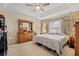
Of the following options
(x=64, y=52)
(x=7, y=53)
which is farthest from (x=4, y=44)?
(x=64, y=52)

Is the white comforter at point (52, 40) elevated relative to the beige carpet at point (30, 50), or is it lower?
elevated

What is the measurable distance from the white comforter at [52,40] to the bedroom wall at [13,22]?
12 centimetres

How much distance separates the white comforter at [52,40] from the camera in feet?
7.29

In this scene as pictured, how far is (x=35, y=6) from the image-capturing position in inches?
90.3

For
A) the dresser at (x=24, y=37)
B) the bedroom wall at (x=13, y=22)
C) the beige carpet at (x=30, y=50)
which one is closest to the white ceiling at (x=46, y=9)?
the bedroom wall at (x=13, y=22)

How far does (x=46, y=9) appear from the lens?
7.55 feet

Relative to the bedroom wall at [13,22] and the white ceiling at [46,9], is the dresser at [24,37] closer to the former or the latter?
the bedroom wall at [13,22]

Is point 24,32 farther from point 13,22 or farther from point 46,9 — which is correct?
point 46,9

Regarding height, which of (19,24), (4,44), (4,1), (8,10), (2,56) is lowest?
(2,56)

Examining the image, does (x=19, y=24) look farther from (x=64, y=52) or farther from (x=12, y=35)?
(x=64, y=52)

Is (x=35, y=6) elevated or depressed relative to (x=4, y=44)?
elevated

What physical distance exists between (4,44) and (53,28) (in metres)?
0.86

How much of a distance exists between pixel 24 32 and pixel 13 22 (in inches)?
9.9

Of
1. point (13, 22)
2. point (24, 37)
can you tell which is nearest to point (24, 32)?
point (24, 37)
